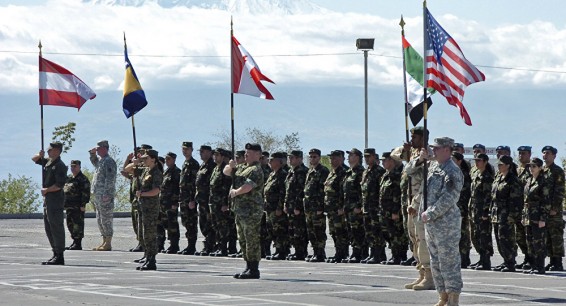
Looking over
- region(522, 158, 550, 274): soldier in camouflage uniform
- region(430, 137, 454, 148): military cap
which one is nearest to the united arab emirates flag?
region(522, 158, 550, 274): soldier in camouflage uniform

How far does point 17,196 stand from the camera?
179ft

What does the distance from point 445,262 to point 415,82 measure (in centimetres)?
490

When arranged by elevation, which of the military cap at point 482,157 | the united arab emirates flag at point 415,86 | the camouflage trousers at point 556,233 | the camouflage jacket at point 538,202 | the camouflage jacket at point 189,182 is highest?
the united arab emirates flag at point 415,86

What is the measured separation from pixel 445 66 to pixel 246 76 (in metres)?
3.99

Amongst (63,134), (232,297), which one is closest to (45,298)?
(232,297)

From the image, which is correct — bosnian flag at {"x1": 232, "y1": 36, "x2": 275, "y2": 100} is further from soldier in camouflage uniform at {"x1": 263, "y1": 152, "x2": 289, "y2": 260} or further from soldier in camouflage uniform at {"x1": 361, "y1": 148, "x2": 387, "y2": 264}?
soldier in camouflage uniform at {"x1": 263, "y1": 152, "x2": 289, "y2": 260}

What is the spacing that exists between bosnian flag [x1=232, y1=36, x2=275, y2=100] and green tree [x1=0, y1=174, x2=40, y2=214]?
35.9 m

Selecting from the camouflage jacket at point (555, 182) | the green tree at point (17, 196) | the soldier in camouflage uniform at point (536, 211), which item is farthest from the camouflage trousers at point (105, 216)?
the green tree at point (17, 196)

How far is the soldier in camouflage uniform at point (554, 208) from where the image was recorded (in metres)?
19.6

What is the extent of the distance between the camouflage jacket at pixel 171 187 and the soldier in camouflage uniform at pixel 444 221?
11826mm

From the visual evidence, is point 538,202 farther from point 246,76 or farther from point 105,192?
point 105,192

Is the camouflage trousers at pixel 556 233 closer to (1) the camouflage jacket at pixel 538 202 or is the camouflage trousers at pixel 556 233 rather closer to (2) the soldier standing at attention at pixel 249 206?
(1) the camouflage jacket at pixel 538 202

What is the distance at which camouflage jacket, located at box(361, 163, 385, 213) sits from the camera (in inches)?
852

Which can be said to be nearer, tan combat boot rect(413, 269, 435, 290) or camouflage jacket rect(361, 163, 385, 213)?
tan combat boot rect(413, 269, 435, 290)
